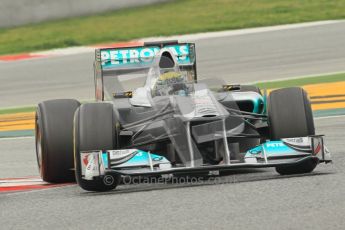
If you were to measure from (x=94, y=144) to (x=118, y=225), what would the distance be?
2.01m

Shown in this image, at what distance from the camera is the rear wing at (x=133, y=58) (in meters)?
11.0

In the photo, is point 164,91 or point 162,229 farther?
point 164,91

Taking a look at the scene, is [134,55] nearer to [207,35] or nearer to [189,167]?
[189,167]

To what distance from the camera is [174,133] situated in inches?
337

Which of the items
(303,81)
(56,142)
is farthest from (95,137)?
(303,81)

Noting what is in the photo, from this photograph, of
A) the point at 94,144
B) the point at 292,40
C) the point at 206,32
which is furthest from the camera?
the point at 206,32

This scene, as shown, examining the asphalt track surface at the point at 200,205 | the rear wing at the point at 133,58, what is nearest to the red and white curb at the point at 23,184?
the asphalt track surface at the point at 200,205

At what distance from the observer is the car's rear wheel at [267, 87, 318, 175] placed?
871cm

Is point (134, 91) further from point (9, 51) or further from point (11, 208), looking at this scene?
point (9, 51)

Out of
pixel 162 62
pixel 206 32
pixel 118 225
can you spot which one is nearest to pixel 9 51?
pixel 206 32

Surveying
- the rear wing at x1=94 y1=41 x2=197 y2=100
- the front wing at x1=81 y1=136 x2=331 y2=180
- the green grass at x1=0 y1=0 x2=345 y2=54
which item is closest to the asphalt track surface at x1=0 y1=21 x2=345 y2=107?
the green grass at x1=0 y1=0 x2=345 y2=54

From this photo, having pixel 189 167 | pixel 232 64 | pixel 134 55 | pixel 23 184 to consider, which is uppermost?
pixel 134 55

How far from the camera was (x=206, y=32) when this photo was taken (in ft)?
77.6

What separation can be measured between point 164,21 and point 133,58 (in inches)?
563
